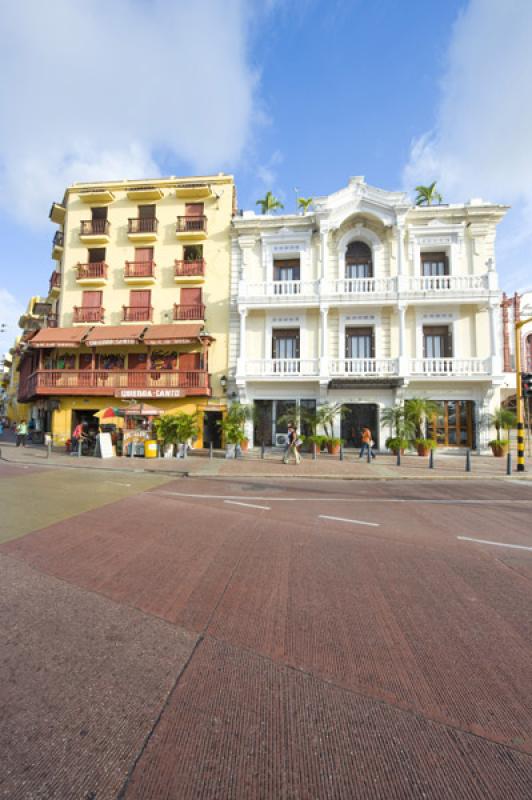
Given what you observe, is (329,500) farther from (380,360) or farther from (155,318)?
(155,318)

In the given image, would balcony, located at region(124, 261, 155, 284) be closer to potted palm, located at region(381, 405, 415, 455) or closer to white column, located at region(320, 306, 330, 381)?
white column, located at region(320, 306, 330, 381)

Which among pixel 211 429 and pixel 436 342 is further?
pixel 211 429

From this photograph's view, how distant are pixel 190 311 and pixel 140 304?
325 cm

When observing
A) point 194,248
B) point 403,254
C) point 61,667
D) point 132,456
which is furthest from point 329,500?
point 194,248

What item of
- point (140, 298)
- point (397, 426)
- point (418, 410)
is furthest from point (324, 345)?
point (140, 298)

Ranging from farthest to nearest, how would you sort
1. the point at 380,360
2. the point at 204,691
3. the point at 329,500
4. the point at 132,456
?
the point at 380,360 < the point at 132,456 < the point at 329,500 < the point at 204,691

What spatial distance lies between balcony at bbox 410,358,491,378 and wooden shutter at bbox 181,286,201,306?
1257 cm

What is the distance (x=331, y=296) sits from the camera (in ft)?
62.5

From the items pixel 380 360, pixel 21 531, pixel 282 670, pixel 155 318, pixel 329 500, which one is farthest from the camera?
pixel 155 318

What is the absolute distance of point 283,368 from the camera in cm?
1939

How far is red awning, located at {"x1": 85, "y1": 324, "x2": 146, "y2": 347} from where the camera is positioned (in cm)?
1995

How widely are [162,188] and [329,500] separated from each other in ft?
73.1

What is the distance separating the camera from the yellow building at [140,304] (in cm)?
2044

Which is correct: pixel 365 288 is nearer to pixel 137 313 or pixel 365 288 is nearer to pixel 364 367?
pixel 364 367
